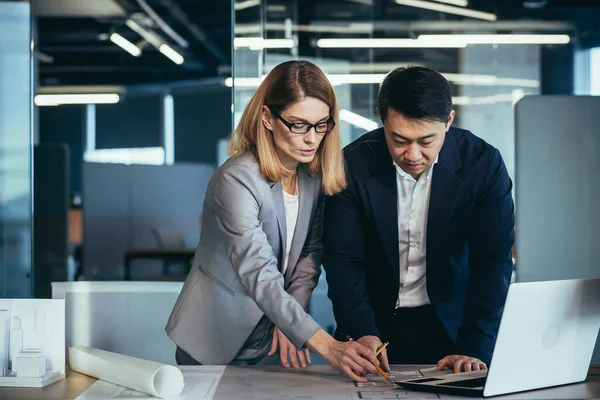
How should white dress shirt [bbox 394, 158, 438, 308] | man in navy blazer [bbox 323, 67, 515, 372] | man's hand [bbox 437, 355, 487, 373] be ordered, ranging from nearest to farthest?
man's hand [bbox 437, 355, 487, 373], man in navy blazer [bbox 323, 67, 515, 372], white dress shirt [bbox 394, 158, 438, 308]

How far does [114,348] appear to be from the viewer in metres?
2.36

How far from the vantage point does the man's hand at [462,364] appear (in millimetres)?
1784

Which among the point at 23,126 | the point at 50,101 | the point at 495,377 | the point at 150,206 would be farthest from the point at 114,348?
the point at 50,101

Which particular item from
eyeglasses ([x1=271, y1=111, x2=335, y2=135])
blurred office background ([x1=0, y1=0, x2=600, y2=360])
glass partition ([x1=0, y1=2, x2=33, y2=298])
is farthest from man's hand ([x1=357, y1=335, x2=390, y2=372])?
glass partition ([x1=0, y1=2, x2=33, y2=298])

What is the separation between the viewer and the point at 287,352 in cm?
204

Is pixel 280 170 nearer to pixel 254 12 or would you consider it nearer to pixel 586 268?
pixel 586 268

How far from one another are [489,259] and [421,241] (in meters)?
0.18

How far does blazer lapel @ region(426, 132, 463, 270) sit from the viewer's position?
210 centimetres

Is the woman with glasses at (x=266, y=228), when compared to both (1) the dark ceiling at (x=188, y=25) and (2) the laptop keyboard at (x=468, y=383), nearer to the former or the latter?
(2) the laptop keyboard at (x=468, y=383)

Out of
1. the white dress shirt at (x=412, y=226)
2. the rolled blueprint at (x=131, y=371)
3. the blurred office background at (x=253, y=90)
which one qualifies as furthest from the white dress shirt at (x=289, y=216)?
the blurred office background at (x=253, y=90)

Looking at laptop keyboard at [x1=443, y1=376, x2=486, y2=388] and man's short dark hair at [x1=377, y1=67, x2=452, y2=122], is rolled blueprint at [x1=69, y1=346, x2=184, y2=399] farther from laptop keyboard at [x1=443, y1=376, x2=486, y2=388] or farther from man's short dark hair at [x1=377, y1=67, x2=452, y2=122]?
man's short dark hair at [x1=377, y1=67, x2=452, y2=122]

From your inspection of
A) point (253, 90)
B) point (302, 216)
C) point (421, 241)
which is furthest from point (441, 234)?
point (253, 90)

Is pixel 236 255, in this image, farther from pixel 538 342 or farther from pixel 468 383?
pixel 538 342

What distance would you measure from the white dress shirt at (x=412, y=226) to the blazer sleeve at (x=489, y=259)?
0.44 feet
